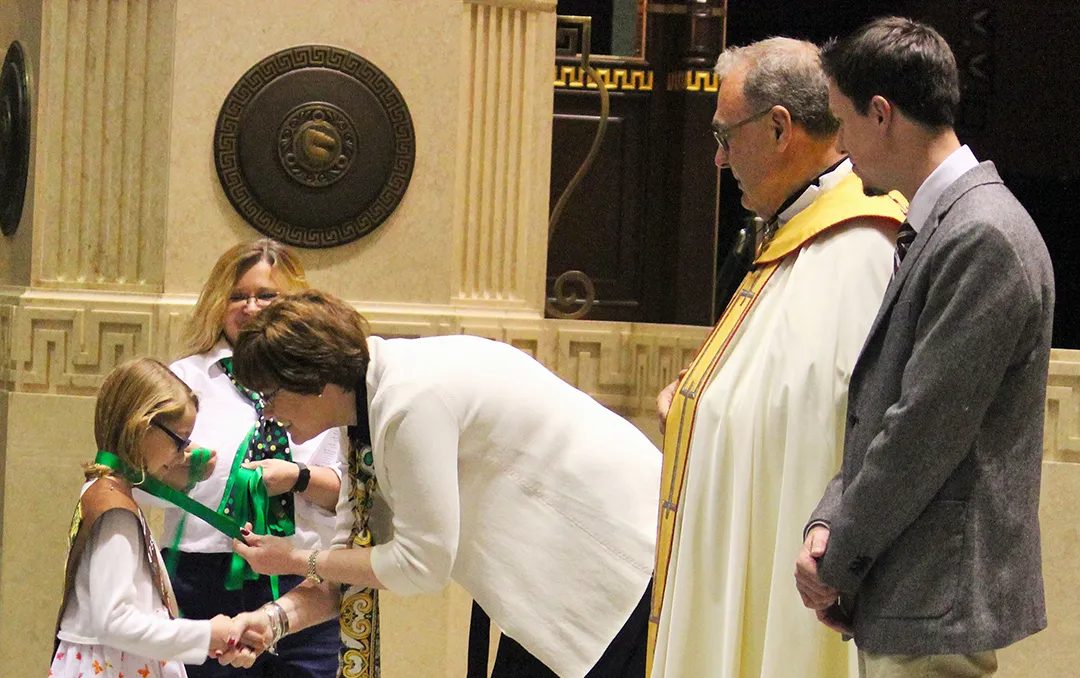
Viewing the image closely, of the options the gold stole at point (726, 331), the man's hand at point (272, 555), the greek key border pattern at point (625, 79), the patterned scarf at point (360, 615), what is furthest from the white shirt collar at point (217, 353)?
the greek key border pattern at point (625, 79)

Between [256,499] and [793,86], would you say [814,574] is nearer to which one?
[793,86]

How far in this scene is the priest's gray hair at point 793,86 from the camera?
9.31 ft

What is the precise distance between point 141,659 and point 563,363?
7.75 feet

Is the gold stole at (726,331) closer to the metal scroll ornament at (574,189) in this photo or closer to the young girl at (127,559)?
the young girl at (127,559)

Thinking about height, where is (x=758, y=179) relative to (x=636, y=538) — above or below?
above

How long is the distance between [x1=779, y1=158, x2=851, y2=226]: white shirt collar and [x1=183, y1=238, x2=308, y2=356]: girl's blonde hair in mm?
1245

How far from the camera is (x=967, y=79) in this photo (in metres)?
5.39

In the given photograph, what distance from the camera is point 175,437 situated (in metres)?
3.24

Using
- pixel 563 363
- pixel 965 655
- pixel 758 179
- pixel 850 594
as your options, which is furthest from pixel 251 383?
pixel 563 363

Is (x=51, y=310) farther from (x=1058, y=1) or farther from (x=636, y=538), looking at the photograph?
(x=1058, y=1)

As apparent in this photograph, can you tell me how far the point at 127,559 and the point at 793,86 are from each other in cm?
153

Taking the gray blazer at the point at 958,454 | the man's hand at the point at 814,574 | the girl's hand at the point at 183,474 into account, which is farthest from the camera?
the girl's hand at the point at 183,474

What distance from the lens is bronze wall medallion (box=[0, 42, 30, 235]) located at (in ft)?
16.1

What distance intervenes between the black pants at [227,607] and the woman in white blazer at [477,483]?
0.29 metres
